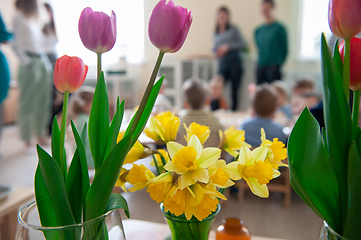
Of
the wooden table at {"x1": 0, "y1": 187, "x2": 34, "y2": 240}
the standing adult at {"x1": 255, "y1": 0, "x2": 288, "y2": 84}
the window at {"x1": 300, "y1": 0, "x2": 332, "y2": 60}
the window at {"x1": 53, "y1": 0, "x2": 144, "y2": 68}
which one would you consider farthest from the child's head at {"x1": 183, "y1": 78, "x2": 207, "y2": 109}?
the window at {"x1": 300, "y1": 0, "x2": 332, "y2": 60}

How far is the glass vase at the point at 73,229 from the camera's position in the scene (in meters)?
0.30

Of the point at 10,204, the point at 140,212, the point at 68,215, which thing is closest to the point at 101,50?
the point at 68,215

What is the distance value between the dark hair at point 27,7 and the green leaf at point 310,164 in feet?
10.6

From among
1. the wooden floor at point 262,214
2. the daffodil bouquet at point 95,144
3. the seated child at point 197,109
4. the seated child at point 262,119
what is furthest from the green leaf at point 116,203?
the seated child at point 262,119

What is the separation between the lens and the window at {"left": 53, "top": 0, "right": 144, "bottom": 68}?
187 inches

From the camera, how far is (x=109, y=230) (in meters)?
0.33

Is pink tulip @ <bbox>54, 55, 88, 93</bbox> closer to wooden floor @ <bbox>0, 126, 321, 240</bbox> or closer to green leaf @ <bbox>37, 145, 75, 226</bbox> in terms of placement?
green leaf @ <bbox>37, 145, 75, 226</bbox>

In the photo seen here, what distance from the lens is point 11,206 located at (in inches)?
33.1

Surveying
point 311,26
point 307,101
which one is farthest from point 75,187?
point 311,26

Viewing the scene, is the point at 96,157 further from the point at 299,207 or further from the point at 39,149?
the point at 299,207

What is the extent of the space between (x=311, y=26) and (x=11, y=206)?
4.94m

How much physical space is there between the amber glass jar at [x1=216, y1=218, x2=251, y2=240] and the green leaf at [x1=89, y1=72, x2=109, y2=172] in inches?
11.4

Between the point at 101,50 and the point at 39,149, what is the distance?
0.13m

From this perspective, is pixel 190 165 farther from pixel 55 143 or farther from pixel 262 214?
pixel 262 214
